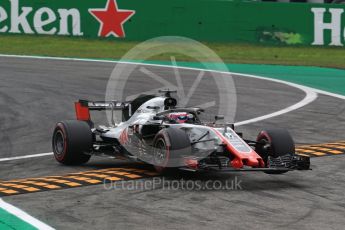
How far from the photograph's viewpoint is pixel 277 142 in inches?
556

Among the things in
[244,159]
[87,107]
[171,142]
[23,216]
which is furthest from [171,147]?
[87,107]

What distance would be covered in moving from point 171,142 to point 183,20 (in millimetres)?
24447

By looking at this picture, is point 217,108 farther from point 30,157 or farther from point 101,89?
point 30,157

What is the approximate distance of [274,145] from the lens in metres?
14.1

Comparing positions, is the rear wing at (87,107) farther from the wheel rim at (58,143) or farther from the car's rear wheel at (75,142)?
the car's rear wheel at (75,142)

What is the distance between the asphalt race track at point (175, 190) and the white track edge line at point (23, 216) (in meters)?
0.12

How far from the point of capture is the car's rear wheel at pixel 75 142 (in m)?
15.0

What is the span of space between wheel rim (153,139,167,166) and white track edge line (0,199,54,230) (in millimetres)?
2644

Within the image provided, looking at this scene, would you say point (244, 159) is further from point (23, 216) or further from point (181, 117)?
point (23, 216)

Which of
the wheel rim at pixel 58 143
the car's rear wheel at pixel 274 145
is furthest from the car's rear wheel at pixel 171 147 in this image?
the wheel rim at pixel 58 143

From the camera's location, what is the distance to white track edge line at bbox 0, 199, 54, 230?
10789mm

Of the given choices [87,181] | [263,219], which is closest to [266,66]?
[87,181]

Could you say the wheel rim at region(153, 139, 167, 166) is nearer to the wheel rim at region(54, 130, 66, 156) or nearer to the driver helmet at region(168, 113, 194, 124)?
the driver helmet at region(168, 113, 194, 124)

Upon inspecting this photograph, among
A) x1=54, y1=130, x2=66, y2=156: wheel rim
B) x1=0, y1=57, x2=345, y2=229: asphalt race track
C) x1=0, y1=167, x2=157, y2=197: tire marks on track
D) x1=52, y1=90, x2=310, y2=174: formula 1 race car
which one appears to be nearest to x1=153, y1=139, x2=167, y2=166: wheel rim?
x1=52, y1=90, x2=310, y2=174: formula 1 race car
